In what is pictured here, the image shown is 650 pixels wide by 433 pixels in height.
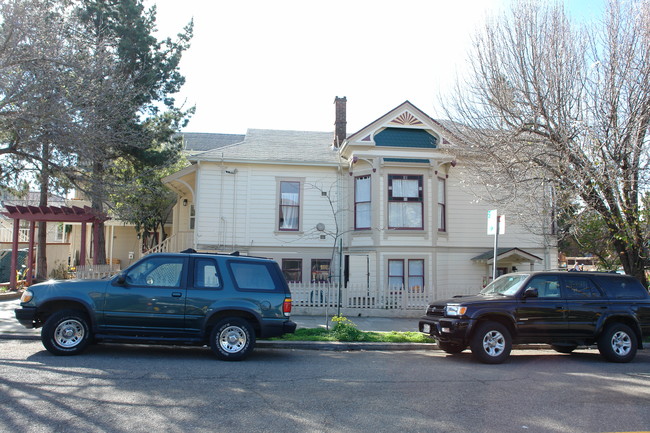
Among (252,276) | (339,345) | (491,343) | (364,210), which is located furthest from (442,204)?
(252,276)

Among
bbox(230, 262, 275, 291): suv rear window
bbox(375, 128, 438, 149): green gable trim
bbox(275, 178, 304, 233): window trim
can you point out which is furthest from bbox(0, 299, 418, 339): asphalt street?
bbox(375, 128, 438, 149): green gable trim

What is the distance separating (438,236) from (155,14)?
13.8m

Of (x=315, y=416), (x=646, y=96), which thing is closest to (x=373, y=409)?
(x=315, y=416)

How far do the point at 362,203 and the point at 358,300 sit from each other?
4.01 metres

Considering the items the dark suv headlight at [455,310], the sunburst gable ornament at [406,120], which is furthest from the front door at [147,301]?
the sunburst gable ornament at [406,120]

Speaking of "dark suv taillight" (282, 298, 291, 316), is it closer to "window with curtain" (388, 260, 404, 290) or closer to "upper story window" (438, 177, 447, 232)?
"window with curtain" (388, 260, 404, 290)

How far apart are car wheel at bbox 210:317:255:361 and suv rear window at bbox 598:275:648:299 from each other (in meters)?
6.98

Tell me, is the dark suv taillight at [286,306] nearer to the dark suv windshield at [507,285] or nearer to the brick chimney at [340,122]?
the dark suv windshield at [507,285]

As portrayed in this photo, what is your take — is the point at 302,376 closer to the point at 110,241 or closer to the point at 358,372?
the point at 358,372

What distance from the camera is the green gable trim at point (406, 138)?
57.6 ft

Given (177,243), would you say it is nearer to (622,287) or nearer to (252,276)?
(252,276)

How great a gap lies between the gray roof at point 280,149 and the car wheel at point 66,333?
1006 centimetres

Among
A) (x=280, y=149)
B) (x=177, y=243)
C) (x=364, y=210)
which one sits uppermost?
(x=280, y=149)

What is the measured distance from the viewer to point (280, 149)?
19250mm
